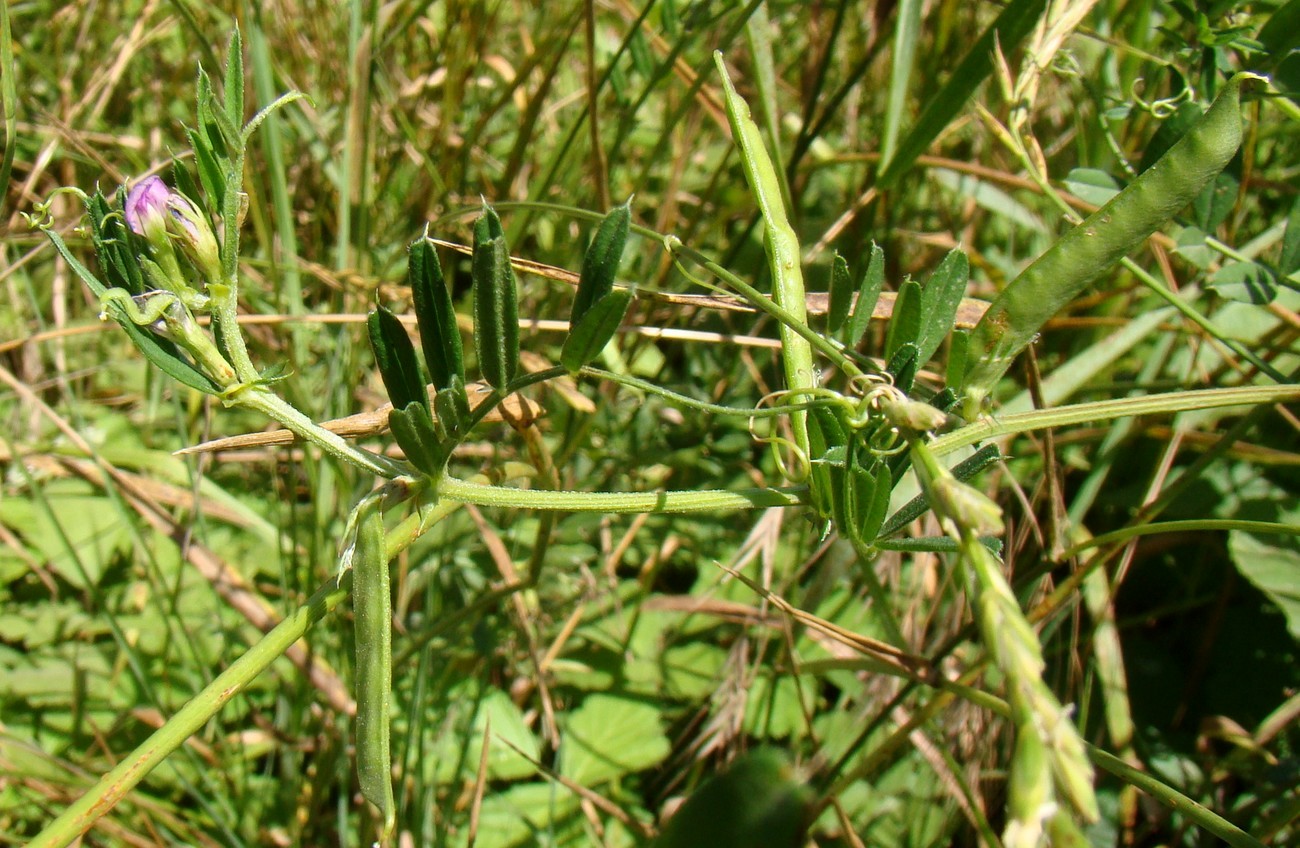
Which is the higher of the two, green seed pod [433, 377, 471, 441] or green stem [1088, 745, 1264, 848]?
green seed pod [433, 377, 471, 441]

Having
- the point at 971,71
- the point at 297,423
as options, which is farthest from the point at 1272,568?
the point at 297,423

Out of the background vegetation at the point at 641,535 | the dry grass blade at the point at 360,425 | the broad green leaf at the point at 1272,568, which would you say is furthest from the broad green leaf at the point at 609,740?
the broad green leaf at the point at 1272,568

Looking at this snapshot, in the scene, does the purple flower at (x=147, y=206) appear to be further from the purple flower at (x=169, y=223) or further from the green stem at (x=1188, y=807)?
the green stem at (x=1188, y=807)

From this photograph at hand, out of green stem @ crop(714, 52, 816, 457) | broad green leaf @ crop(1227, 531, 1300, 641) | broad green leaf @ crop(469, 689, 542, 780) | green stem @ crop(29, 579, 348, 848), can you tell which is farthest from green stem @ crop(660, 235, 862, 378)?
broad green leaf @ crop(1227, 531, 1300, 641)

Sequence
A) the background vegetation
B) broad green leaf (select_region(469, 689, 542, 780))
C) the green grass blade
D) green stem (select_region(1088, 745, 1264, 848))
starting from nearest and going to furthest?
green stem (select_region(1088, 745, 1264, 848)) < the green grass blade < the background vegetation < broad green leaf (select_region(469, 689, 542, 780))

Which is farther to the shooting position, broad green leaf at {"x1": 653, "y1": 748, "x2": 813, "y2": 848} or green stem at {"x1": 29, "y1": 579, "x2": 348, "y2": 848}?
green stem at {"x1": 29, "y1": 579, "x2": 348, "y2": 848}

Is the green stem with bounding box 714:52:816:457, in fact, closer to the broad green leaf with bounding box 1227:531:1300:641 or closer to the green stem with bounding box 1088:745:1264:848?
the green stem with bounding box 1088:745:1264:848
